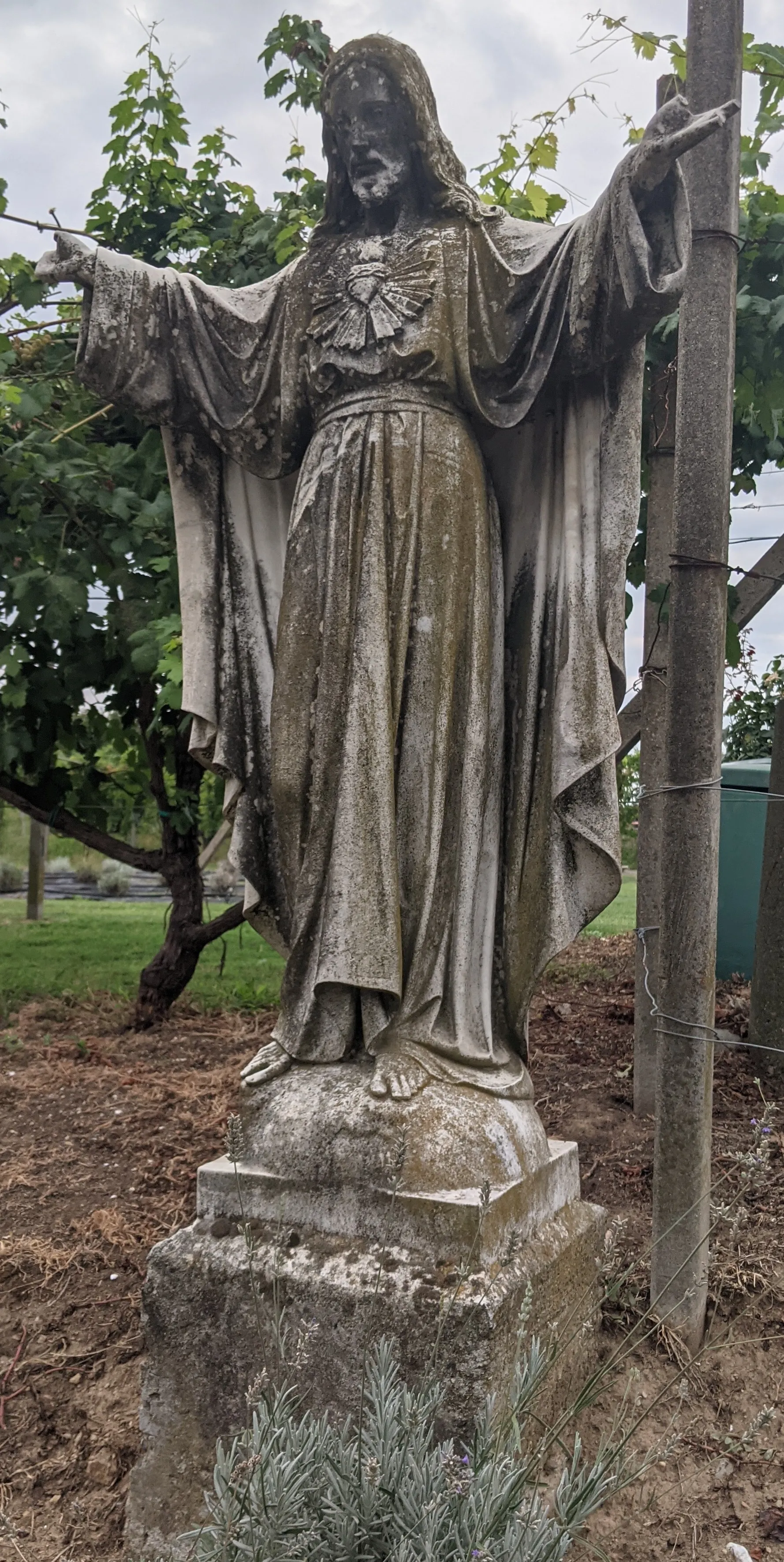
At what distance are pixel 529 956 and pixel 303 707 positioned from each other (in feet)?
2.70

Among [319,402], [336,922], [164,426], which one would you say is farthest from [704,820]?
[164,426]

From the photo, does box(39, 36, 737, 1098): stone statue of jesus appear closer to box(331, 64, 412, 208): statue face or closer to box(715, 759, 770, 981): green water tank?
box(331, 64, 412, 208): statue face

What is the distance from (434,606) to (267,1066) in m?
1.18

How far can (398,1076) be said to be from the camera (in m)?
2.62

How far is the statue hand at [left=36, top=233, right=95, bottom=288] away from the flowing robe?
1.4 inches

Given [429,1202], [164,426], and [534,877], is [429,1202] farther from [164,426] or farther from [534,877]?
[164,426]

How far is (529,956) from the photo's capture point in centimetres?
289

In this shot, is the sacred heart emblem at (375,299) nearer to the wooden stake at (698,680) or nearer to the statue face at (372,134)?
the statue face at (372,134)

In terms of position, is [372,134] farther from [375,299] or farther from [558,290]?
[558,290]

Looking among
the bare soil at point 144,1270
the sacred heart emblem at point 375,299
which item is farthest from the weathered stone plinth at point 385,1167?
the sacred heart emblem at point 375,299

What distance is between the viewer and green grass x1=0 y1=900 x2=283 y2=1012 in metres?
7.64

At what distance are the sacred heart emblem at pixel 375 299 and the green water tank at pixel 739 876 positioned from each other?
5236 mm

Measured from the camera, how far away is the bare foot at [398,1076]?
2588mm

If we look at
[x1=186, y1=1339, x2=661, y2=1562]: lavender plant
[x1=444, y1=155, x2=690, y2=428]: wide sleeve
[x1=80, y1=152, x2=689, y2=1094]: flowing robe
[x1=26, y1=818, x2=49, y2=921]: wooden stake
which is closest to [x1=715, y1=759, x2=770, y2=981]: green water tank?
[x1=80, y1=152, x2=689, y2=1094]: flowing robe
